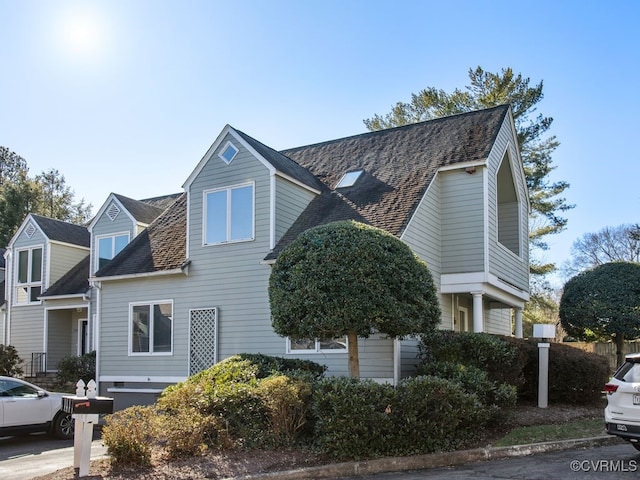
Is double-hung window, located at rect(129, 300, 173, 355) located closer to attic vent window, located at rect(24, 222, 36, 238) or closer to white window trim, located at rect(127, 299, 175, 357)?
white window trim, located at rect(127, 299, 175, 357)

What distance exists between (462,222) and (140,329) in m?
9.40

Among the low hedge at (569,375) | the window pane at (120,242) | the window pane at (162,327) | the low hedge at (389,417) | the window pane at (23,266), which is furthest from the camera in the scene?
the window pane at (23,266)

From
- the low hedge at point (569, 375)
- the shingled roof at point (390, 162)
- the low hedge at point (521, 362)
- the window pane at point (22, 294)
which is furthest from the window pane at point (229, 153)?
the window pane at point (22, 294)

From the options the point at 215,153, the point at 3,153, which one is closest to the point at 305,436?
the point at 215,153

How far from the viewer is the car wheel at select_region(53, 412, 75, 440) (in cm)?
1312

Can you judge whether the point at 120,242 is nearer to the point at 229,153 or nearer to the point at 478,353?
the point at 229,153

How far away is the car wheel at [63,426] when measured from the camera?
1312 cm

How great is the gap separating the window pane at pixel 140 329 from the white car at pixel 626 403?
41.4ft

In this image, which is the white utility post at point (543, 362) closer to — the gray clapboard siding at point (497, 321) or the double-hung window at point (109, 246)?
the gray clapboard siding at point (497, 321)

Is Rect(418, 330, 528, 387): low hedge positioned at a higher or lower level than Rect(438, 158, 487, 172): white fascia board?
lower

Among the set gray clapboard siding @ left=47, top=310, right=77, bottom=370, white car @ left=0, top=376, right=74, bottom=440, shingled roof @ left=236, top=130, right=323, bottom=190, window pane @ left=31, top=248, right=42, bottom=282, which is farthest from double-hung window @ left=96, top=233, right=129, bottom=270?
white car @ left=0, top=376, right=74, bottom=440

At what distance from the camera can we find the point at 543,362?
14.1m

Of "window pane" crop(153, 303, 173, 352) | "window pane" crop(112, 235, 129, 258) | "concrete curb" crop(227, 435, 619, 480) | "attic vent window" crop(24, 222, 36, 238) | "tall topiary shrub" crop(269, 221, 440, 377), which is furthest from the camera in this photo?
"attic vent window" crop(24, 222, 36, 238)

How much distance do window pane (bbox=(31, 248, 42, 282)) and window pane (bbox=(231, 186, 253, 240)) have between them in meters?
13.0
